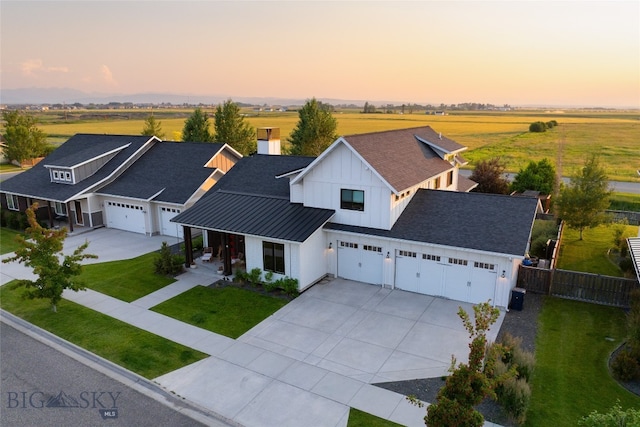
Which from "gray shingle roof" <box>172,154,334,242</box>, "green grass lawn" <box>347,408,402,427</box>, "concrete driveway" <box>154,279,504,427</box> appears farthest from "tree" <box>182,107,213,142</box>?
"green grass lawn" <box>347,408,402,427</box>

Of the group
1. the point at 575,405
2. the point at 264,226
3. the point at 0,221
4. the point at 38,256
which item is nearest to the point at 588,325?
the point at 575,405

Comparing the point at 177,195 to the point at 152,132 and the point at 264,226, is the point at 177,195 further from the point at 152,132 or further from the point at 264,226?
the point at 152,132

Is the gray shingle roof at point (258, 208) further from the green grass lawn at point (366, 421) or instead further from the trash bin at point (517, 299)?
the trash bin at point (517, 299)

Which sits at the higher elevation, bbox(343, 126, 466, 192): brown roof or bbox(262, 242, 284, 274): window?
bbox(343, 126, 466, 192): brown roof

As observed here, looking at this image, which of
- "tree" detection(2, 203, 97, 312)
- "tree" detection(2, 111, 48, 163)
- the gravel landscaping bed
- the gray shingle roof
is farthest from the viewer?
"tree" detection(2, 111, 48, 163)

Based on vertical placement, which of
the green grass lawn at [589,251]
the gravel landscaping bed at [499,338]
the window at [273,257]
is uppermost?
the window at [273,257]

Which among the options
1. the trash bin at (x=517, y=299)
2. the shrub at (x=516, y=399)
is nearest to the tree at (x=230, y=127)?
the trash bin at (x=517, y=299)

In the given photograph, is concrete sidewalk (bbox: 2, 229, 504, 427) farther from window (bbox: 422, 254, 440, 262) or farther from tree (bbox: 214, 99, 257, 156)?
tree (bbox: 214, 99, 257, 156)
